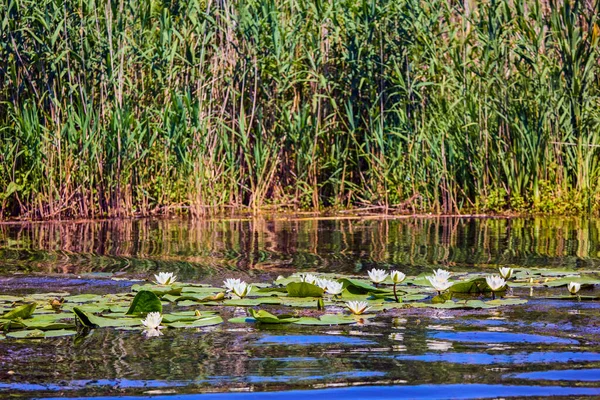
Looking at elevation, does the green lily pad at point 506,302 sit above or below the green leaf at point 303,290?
below

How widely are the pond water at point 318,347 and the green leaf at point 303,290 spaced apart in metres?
0.33

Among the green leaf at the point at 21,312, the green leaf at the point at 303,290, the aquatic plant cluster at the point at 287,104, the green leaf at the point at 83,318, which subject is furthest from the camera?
the aquatic plant cluster at the point at 287,104

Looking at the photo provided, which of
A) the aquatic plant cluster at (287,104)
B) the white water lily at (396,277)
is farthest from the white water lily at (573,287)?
the aquatic plant cluster at (287,104)

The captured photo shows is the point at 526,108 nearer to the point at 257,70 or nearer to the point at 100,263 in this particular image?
the point at 257,70

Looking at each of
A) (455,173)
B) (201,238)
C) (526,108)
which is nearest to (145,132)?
(201,238)

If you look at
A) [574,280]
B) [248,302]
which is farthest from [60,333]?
[574,280]

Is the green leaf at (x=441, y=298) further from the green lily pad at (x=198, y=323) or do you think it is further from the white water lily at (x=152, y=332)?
the white water lily at (x=152, y=332)

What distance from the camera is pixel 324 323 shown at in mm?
4051

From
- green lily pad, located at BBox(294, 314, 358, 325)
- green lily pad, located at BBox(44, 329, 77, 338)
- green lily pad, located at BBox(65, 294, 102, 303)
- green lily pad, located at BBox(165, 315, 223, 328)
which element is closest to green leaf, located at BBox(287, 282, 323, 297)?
green lily pad, located at BBox(294, 314, 358, 325)

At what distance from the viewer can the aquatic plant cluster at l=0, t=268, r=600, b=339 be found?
4.05 meters

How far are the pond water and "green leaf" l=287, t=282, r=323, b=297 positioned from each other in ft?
1.07

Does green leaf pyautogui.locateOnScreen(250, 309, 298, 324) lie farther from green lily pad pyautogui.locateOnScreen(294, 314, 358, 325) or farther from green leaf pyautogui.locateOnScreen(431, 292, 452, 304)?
green leaf pyautogui.locateOnScreen(431, 292, 452, 304)

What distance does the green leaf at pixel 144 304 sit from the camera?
4.23m

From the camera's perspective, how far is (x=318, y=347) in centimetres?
361
